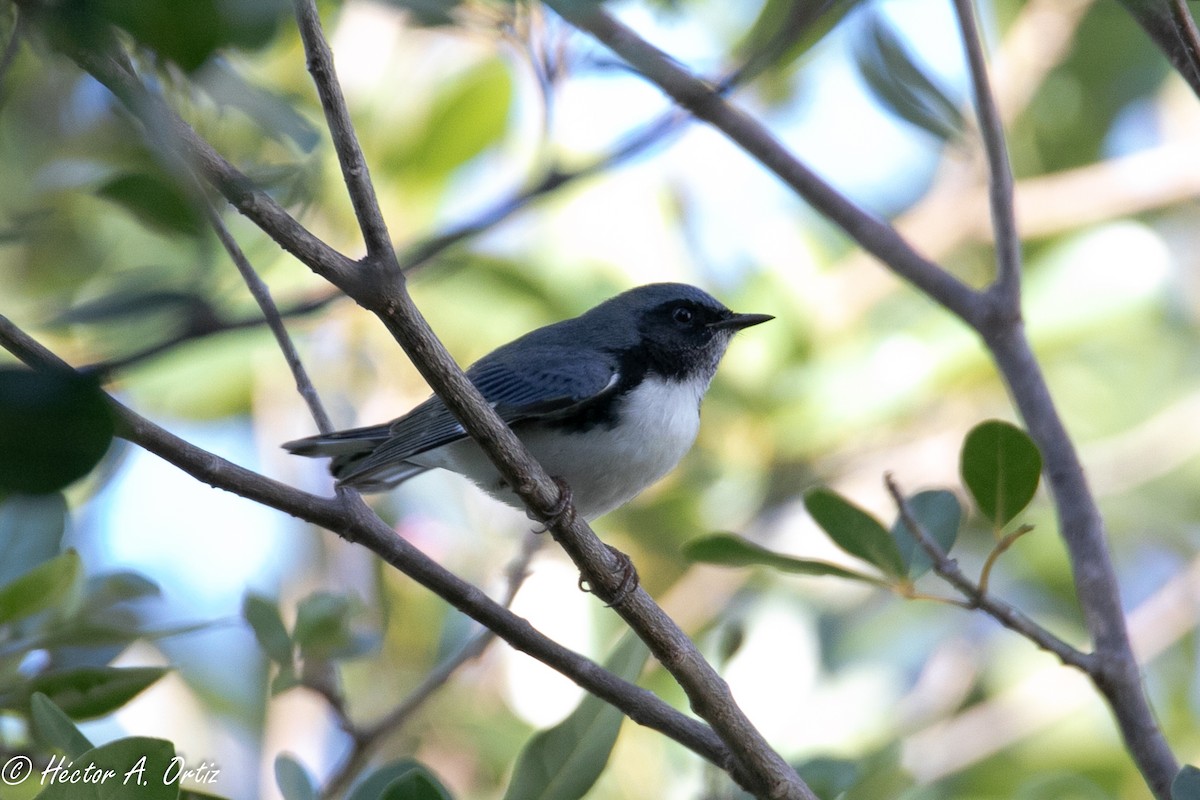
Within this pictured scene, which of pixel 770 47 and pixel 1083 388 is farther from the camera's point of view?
pixel 1083 388

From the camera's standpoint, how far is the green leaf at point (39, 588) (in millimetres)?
2668

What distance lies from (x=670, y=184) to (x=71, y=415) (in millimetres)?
5272

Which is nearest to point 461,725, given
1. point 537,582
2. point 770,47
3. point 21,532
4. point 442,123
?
point 537,582

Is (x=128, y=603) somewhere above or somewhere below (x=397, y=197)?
below

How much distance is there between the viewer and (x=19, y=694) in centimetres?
259

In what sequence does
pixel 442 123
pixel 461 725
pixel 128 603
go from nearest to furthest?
pixel 128 603 → pixel 461 725 → pixel 442 123

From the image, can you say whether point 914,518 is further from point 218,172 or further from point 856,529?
point 218,172

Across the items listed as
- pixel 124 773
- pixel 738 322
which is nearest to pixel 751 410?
pixel 738 322

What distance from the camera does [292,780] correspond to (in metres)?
2.63

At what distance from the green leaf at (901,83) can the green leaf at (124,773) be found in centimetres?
240

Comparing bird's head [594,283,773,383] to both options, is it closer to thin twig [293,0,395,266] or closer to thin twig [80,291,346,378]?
thin twig [293,0,395,266]

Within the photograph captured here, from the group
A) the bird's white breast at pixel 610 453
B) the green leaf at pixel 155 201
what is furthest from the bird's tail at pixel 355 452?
the green leaf at pixel 155 201

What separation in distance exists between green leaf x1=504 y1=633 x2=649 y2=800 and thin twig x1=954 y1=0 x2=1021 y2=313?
5.19 ft

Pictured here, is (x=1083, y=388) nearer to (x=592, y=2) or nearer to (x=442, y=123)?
(x=442, y=123)
